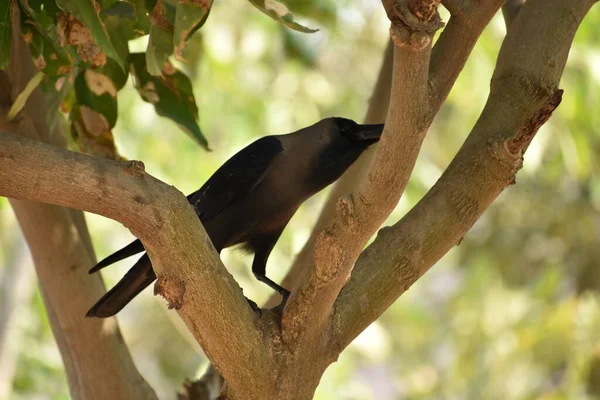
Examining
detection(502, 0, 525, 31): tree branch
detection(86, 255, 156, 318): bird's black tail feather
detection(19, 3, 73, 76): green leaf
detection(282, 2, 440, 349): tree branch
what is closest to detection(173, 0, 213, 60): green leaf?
detection(19, 3, 73, 76): green leaf

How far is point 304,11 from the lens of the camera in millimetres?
3619

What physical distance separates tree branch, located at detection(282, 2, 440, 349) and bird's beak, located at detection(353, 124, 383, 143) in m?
0.68

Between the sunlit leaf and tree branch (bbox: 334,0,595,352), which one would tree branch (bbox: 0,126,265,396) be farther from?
the sunlit leaf

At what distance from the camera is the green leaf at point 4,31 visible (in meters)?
1.61

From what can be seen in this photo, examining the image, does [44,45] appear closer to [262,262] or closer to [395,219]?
[262,262]

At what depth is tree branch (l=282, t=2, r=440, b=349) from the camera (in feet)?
4.22

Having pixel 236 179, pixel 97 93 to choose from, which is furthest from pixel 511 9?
pixel 97 93

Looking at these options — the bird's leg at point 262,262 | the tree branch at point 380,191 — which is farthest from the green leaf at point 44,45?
the bird's leg at point 262,262

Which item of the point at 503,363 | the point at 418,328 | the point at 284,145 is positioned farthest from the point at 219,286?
the point at 418,328

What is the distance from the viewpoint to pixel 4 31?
1624 mm

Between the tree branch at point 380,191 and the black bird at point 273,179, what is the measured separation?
64 centimetres

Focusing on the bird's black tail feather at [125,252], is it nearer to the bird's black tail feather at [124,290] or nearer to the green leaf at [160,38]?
the bird's black tail feather at [124,290]

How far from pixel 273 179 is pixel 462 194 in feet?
2.20

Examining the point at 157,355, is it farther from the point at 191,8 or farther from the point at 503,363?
the point at 191,8
